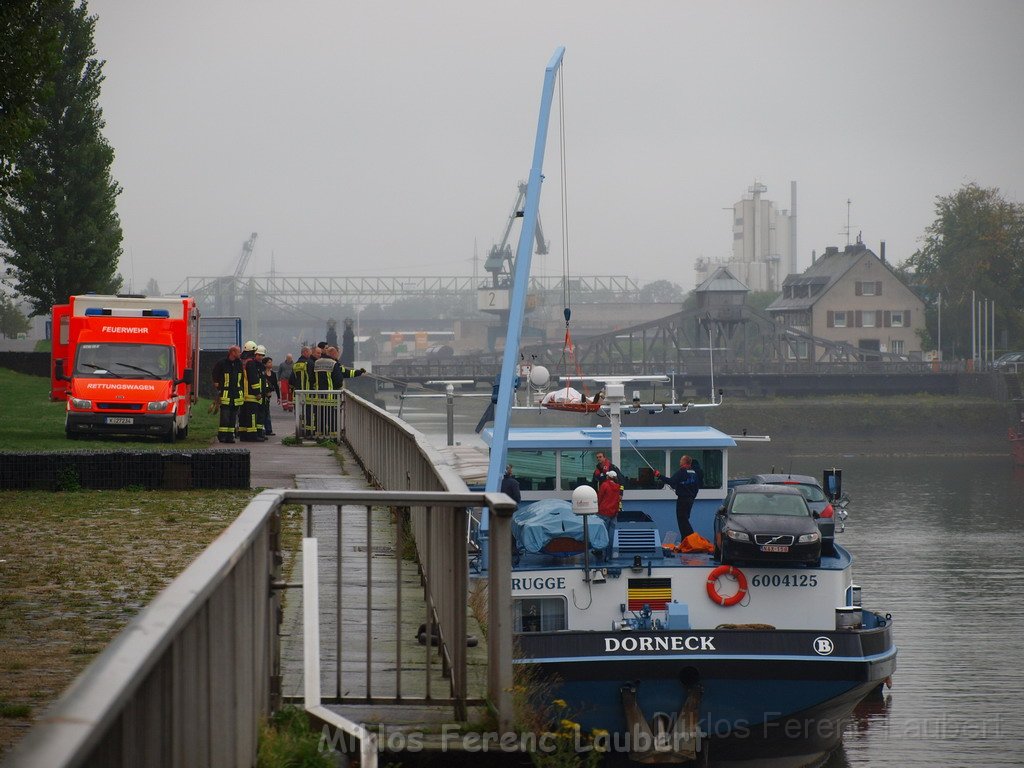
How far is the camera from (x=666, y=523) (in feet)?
88.6

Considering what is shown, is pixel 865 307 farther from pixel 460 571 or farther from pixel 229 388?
pixel 460 571

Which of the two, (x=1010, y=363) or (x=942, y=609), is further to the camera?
(x=1010, y=363)

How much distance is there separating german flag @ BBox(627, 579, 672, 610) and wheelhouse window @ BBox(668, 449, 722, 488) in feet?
16.0

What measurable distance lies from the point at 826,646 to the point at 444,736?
52.7 ft

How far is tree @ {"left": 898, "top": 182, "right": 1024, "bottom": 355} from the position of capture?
130500mm

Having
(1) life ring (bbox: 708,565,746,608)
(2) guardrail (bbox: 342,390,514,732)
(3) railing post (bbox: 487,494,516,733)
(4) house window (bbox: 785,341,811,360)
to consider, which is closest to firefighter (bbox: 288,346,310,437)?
(1) life ring (bbox: 708,565,746,608)

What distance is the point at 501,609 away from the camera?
228 inches

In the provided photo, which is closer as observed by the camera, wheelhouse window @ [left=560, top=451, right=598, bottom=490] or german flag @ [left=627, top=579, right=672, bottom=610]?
german flag @ [left=627, top=579, right=672, bottom=610]

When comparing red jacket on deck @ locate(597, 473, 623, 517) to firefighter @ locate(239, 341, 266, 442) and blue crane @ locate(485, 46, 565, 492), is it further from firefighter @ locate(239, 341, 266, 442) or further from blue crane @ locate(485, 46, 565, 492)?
firefighter @ locate(239, 341, 266, 442)

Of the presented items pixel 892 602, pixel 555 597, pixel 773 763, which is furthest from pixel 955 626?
pixel 555 597

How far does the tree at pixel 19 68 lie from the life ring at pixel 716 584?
12840 mm

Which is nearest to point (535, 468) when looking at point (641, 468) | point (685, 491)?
point (641, 468)

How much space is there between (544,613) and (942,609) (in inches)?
852

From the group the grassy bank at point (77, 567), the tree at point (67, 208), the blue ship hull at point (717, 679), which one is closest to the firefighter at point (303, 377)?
the blue ship hull at point (717, 679)
